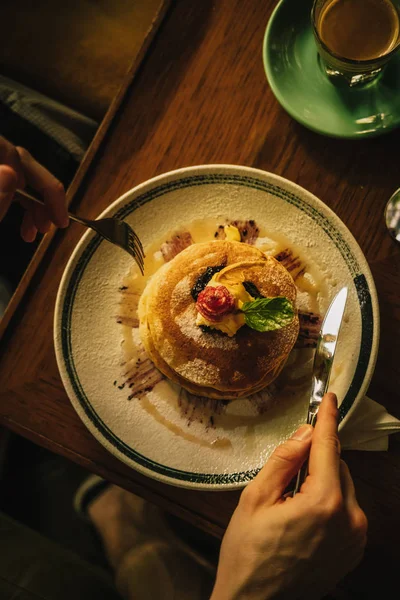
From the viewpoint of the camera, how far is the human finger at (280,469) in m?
1.03

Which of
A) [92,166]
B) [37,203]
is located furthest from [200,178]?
[37,203]

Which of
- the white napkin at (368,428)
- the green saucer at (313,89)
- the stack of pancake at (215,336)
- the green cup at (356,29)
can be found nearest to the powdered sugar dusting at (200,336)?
the stack of pancake at (215,336)

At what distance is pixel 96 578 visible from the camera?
1.68m

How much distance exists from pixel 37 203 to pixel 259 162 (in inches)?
22.2

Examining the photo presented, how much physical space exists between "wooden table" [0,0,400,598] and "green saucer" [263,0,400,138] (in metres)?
0.06

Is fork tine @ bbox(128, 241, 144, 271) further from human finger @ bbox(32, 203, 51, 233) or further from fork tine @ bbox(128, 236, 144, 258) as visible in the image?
human finger @ bbox(32, 203, 51, 233)

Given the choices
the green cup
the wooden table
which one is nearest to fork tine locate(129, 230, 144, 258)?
the wooden table

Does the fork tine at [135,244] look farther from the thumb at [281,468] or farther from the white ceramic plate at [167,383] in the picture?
the thumb at [281,468]

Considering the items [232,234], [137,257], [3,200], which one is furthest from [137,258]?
[3,200]

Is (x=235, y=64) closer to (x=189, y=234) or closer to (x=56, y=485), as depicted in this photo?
(x=189, y=234)

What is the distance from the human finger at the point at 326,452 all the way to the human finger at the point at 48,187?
2.42 ft

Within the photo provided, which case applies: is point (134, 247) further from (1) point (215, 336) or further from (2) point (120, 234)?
(1) point (215, 336)

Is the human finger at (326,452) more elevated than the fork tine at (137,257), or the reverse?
the fork tine at (137,257)

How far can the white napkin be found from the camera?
119 cm
